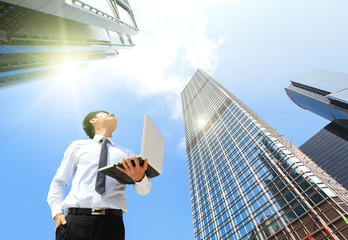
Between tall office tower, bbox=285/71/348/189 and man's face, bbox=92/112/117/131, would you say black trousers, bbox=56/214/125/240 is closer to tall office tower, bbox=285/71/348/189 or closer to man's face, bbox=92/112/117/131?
man's face, bbox=92/112/117/131

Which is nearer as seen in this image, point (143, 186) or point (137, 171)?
point (137, 171)

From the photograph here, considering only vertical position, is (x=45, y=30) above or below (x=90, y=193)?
above

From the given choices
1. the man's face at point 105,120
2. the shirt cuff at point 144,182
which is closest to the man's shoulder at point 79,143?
the man's face at point 105,120

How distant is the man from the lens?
6.79ft

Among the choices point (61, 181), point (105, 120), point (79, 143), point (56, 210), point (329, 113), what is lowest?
point (56, 210)

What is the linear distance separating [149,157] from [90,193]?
900mm

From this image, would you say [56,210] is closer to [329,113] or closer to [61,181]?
[61,181]

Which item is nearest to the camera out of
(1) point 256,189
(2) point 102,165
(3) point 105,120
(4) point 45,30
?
(2) point 102,165

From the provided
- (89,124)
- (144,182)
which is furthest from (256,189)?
(144,182)

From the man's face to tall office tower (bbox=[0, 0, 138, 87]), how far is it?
13.6 metres

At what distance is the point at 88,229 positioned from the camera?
2.03 metres

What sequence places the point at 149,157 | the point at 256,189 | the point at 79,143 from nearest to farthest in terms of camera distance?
the point at 149,157 < the point at 79,143 < the point at 256,189

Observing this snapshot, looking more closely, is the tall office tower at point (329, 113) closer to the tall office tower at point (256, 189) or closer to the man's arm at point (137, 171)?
the tall office tower at point (256, 189)

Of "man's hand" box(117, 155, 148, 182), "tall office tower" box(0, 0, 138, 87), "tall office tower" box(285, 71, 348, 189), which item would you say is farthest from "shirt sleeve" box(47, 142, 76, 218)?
"tall office tower" box(285, 71, 348, 189)
